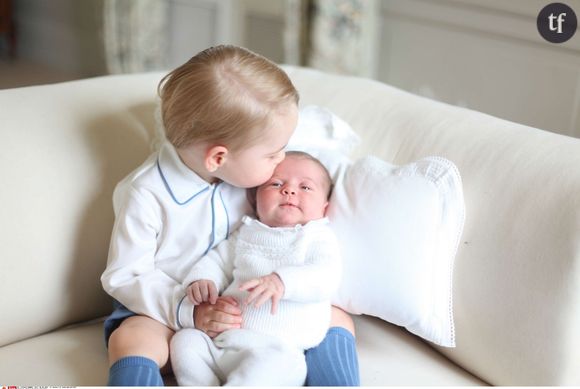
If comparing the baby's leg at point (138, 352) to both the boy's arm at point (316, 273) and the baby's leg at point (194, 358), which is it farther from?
the boy's arm at point (316, 273)

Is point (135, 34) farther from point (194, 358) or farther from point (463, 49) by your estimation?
point (194, 358)

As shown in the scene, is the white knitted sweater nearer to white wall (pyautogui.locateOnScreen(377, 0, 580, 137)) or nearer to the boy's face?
the boy's face

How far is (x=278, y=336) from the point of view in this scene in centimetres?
121

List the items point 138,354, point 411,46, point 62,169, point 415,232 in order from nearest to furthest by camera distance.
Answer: point 138,354 → point 415,232 → point 62,169 → point 411,46

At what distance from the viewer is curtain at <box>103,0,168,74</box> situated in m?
3.85

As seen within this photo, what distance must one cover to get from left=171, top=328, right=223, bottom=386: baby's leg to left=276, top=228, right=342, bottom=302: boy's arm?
164 millimetres

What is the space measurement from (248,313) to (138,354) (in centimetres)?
20

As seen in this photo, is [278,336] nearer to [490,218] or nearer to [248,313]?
[248,313]

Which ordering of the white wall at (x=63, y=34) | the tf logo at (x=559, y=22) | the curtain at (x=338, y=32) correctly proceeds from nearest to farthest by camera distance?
the tf logo at (x=559, y=22)
the curtain at (x=338, y=32)
the white wall at (x=63, y=34)

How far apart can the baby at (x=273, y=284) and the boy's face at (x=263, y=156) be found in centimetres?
5

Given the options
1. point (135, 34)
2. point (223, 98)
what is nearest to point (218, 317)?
point (223, 98)

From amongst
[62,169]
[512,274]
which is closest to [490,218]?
[512,274]

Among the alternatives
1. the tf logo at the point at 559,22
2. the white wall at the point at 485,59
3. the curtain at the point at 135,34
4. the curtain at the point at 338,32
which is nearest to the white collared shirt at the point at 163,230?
the tf logo at the point at 559,22

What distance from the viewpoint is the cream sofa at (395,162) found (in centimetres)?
117
